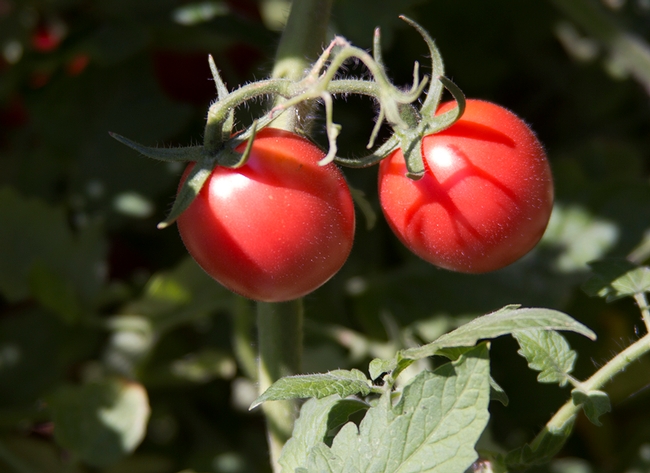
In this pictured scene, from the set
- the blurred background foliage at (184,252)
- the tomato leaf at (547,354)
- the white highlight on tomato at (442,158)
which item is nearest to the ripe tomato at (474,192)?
the white highlight on tomato at (442,158)

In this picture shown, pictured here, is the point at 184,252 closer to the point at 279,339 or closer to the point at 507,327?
the point at 279,339

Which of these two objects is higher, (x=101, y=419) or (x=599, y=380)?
(x=599, y=380)

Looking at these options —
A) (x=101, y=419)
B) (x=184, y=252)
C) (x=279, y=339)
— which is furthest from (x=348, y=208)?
(x=184, y=252)

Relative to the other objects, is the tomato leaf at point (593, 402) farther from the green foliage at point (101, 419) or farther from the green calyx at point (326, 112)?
the green foliage at point (101, 419)

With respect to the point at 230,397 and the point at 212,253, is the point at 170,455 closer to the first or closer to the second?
the point at 230,397

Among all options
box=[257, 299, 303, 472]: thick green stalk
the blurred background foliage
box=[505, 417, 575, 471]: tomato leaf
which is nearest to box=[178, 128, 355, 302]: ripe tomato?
box=[257, 299, 303, 472]: thick green stalk

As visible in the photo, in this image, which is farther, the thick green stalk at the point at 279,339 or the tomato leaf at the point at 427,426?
the thick green stalk at the point at 279,339
